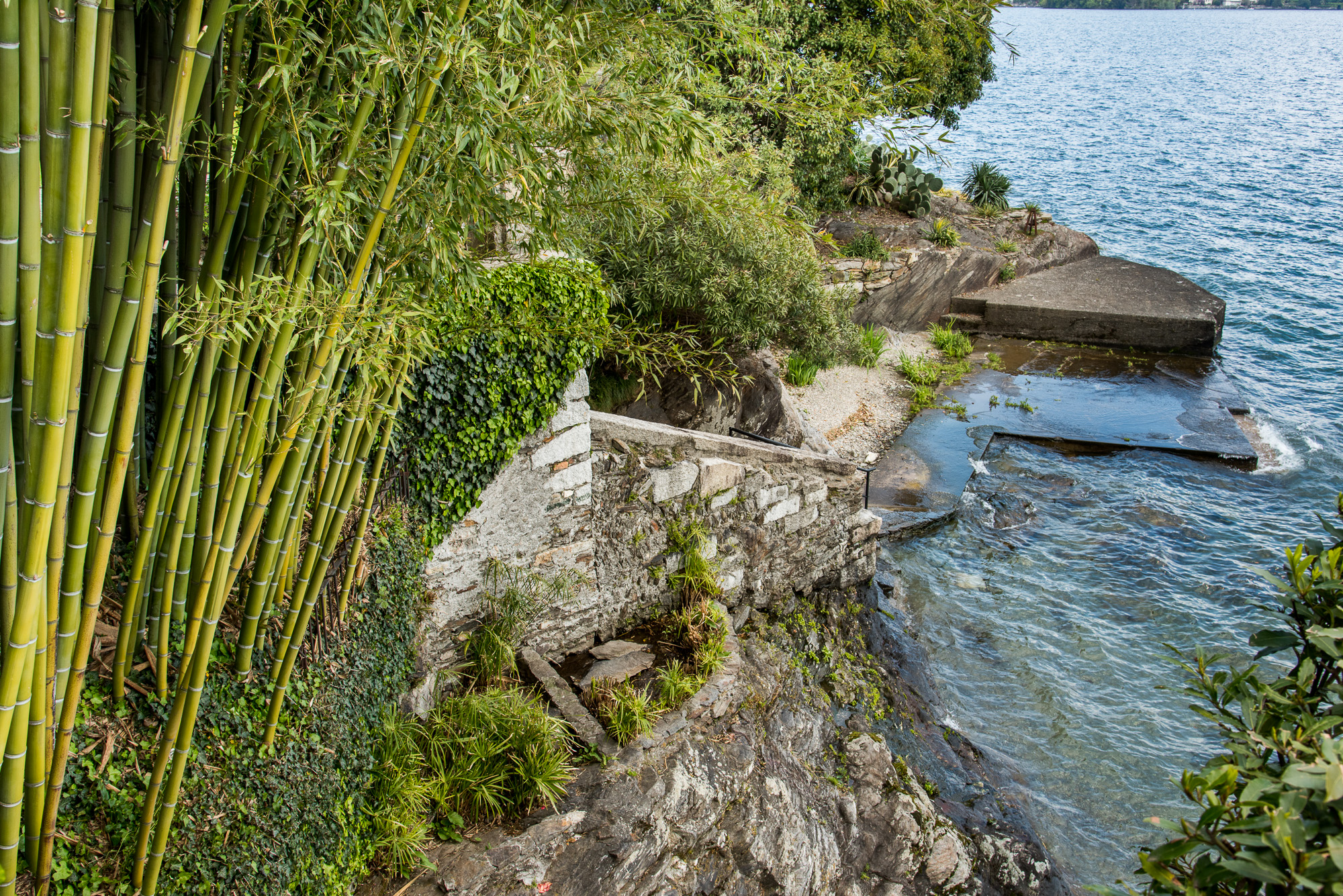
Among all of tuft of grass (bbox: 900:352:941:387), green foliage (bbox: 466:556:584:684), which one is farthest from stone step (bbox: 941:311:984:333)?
green foliage (bbox: 466:556:584:684)

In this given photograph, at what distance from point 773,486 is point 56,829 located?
4.87 meters

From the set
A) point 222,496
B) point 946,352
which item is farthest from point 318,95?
point 946,352

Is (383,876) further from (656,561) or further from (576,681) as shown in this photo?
(656,561)

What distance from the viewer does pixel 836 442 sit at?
35.1 ft

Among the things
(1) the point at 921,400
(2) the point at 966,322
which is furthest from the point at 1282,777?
(2) the point at 966,322

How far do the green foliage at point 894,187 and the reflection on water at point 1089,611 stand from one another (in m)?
6.19

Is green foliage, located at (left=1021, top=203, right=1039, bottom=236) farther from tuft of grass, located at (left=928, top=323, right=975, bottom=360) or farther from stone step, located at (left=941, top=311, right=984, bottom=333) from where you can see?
tuft of grass, located at (left=928, top=323, right=975, bottom=360)

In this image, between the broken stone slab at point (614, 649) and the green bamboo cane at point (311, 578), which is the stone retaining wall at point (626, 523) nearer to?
the broken stone slab at point (614, 649)

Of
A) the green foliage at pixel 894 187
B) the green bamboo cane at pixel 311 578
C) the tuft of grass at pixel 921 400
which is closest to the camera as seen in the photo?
the green bamboo cane at pixel 311 578

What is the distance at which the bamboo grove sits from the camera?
2180 millimetres

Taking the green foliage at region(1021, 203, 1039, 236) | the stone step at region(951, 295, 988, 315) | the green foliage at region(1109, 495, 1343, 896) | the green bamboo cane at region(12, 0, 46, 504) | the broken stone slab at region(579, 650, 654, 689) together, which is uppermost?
the green bamboo cane at region(12, 0, 46, 504)

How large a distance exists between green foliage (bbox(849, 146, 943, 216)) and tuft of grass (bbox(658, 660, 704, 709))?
40.4 ft

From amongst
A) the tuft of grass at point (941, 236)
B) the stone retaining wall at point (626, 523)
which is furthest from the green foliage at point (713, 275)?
the tuft of grass at point (941, 236)

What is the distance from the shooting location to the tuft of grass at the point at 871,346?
12.3m
